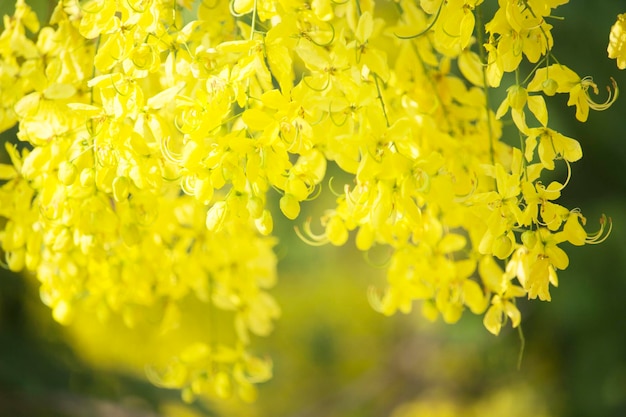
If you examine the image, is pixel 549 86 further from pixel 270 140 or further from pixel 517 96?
pixel 270 140

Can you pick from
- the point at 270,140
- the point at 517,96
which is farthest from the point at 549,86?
the point at 270,140

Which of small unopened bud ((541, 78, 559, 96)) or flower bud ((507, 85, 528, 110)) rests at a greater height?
small unopened bud ((541, 78, 559, 96))

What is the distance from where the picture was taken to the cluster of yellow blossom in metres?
0.70

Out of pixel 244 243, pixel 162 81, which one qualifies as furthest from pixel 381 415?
pixel 162 81

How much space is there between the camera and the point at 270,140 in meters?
0.70

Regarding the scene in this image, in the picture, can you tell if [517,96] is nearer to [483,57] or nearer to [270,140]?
[483,57]

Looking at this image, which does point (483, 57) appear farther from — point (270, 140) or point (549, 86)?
point (270, 140)

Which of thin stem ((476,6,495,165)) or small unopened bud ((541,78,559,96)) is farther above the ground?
small unopened bud ((541,78,559,96))

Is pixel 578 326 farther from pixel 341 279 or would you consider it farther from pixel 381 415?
pixel 341 279

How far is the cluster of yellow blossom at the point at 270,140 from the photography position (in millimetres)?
700

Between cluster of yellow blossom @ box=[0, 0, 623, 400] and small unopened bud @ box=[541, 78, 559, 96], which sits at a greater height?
small unopened bud @ box=[541, 78, 559, 96]

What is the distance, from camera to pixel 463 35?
70cm

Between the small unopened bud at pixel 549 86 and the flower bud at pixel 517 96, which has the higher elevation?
the small unopened bud at pixel 549 86

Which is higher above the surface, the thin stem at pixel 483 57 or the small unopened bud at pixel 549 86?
the small unopened bud at pixel 549 86
